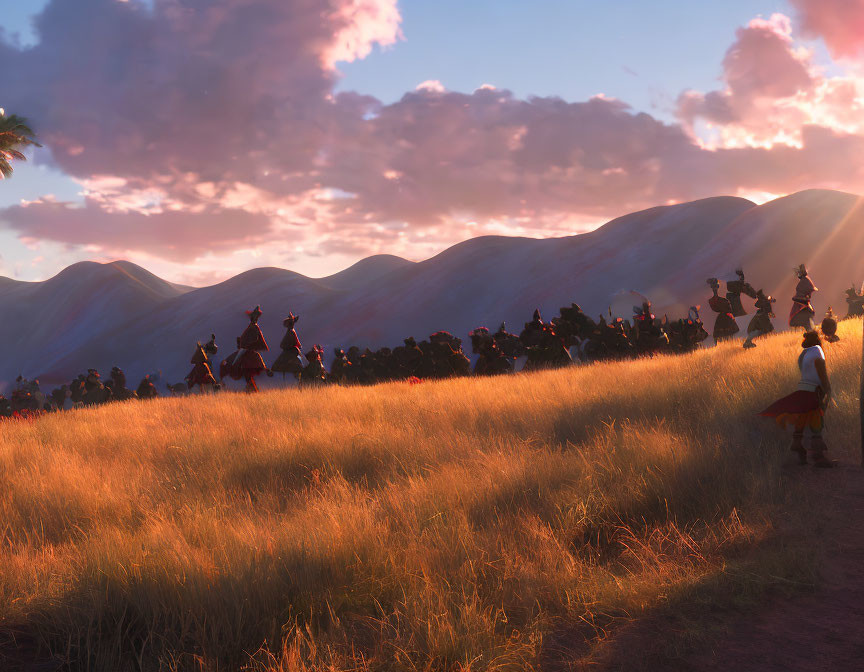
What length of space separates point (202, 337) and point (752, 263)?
261ft

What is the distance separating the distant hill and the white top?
51652 millimetres

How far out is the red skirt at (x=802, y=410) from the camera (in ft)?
18.7

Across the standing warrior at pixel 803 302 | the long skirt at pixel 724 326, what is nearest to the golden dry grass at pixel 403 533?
the standing warrior at pixel 803 302

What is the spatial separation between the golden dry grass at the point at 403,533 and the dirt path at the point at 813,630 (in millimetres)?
196

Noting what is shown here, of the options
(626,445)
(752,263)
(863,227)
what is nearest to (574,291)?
(752,263)

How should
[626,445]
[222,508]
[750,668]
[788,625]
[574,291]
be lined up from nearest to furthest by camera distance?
[750,668], [788,625], [222,508], [626,445], [574,291]

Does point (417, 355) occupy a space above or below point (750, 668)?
above

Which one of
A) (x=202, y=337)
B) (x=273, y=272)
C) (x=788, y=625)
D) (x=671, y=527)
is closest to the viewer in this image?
(x=788, y=625)

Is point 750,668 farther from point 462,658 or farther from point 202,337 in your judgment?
point 202,337

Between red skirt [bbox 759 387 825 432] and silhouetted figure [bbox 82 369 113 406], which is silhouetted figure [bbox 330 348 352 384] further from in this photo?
red skirt [bbox 759 387 825 432]

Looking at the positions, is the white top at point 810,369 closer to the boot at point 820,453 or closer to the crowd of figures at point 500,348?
the boot at point 820,453

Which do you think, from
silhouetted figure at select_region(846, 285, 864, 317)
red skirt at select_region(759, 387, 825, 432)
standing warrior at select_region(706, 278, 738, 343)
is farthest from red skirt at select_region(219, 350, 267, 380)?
silhouetted figure at select_region(846, 285, 864, 317)

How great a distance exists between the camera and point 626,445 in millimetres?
5855

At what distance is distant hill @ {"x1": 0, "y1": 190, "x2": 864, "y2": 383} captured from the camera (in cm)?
6681
